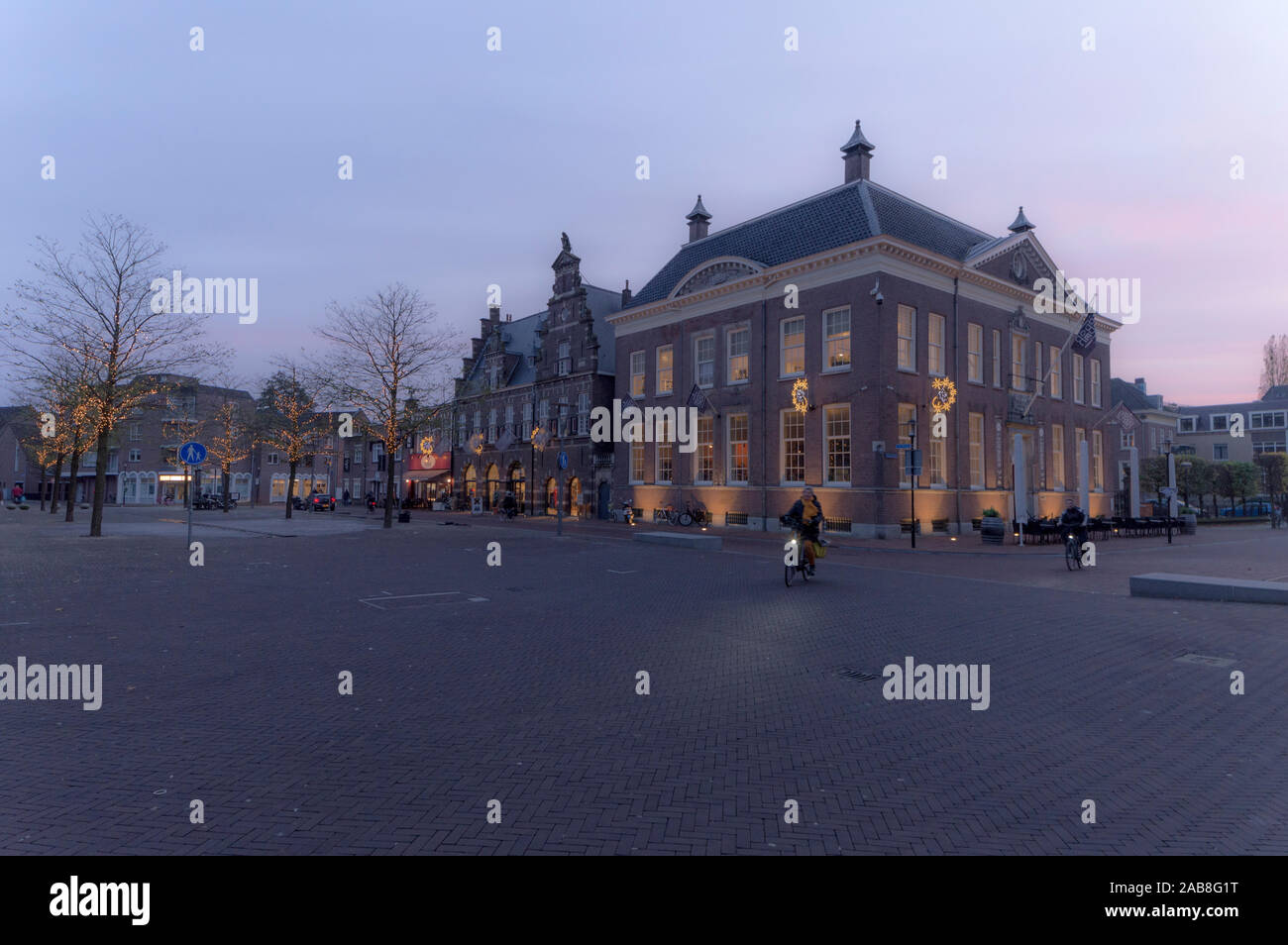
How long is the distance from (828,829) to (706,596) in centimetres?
871

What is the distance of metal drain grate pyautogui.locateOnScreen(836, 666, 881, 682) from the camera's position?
7113 millimetres

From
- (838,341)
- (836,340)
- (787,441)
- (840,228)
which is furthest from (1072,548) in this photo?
(840,228)

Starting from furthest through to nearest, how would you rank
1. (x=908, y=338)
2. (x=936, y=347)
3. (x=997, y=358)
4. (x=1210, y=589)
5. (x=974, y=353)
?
(x=997, y=358)
(x=974, y=353)
(x=936, y=347)
(x=908, y=338)
(x=1210, y=589)

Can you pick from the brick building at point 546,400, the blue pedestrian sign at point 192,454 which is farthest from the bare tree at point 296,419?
the blue pedestrian sign at point 192,454

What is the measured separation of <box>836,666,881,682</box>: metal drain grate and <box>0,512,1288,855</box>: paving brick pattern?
77mm

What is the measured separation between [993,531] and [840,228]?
14.6m

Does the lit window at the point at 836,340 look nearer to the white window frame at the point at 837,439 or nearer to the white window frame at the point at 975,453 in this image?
the white window frame at the point at 837,439

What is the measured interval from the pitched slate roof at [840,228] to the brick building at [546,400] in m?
9.37

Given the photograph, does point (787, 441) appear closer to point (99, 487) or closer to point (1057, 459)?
point (1057, 459)

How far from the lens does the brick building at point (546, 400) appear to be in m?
46.1

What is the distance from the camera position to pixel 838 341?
3069cm

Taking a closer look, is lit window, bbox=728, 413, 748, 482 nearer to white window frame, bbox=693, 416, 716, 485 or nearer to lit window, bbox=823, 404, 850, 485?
white window frame, bbox=693, 416, 716, 485
